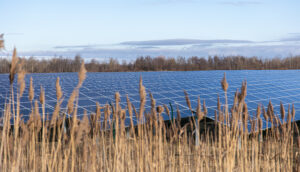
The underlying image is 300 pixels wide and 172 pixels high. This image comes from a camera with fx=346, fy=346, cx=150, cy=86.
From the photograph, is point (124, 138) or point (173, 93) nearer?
point (124, 138)

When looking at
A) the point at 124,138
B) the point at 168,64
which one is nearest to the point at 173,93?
the point at 124,138

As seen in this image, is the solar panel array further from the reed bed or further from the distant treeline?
the distant treeline

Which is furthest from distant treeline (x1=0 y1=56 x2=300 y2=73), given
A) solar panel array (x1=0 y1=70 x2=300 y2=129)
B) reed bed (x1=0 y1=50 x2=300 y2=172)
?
reed bed (x1=0 y1=50 x2=300 y2=172)

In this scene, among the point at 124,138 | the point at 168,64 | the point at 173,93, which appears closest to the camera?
the point at 124,138

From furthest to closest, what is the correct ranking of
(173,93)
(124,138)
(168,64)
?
(168,64)
(173,93)
(124,138)

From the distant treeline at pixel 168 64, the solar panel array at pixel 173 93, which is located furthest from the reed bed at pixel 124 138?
the distant treeline at pixel 168 64

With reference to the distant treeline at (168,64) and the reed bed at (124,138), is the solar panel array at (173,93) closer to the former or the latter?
the reed bed at (124,138)

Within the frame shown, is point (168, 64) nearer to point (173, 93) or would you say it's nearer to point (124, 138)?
point (173, 93)

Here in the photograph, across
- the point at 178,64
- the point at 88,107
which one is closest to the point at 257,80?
the point at 88,107

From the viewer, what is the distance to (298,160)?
150 inches

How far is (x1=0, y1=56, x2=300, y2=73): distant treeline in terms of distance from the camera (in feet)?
74.1

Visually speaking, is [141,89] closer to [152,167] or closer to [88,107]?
[152,167]

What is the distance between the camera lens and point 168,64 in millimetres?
26172

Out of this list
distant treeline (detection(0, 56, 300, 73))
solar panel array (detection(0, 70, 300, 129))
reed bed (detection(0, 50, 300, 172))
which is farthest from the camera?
distant treeline (detection(0, 56, 300, 73))
